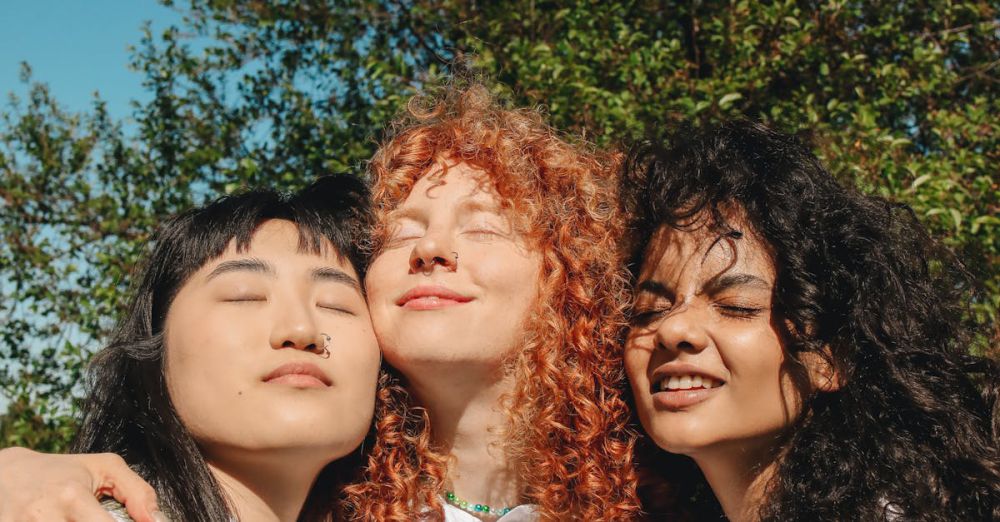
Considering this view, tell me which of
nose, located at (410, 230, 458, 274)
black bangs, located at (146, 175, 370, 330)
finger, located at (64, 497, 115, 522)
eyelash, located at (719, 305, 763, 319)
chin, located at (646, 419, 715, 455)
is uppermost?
black bangs, located at (146, 175, 370, 330)

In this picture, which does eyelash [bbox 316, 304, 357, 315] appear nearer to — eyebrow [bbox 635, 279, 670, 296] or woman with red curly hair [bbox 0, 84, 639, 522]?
woman with red curly hair [bbox 0, 84, 639, 522]

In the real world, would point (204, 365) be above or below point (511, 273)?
below

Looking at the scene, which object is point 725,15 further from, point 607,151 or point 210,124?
point 210,124

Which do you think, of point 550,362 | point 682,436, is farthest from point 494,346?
point 682,436

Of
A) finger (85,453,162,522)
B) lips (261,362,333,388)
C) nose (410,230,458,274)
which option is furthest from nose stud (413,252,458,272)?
finger (85,453,162,522)

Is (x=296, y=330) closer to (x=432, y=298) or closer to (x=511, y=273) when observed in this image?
(x=432, y=298)

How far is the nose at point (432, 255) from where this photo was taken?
275 centimetres

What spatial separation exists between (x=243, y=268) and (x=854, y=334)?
1.75 m

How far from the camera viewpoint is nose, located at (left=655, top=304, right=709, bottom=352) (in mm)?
2406

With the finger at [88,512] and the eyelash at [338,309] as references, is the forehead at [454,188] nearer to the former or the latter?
the eyelash at [338,309]

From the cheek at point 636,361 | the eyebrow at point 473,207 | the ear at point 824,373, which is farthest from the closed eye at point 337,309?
the ear at point 824,373

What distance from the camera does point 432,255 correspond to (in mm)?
2746

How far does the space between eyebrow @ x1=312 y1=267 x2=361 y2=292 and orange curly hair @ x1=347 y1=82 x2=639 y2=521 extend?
0.69 ft

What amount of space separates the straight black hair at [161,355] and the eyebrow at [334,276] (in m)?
0.08
